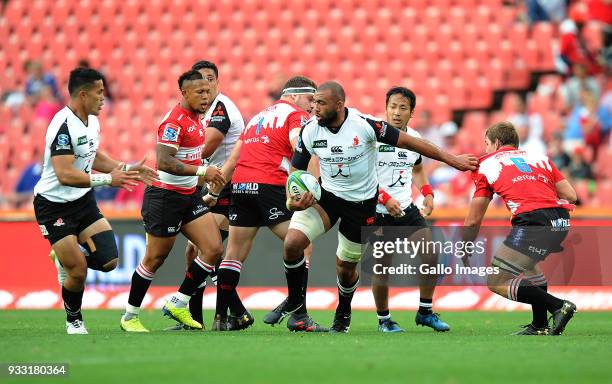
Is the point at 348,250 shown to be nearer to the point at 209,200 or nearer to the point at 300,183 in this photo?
the point at 300,183

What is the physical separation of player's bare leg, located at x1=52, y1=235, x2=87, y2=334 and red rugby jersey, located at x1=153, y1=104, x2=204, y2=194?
1073mm

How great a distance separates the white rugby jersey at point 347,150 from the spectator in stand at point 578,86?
9.92 meters

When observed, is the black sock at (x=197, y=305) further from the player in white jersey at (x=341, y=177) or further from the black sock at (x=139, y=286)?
the player in white jersey at (x=341, y=177)

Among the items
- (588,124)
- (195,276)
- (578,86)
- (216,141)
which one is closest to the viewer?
(195,276)

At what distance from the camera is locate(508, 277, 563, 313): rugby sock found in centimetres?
978

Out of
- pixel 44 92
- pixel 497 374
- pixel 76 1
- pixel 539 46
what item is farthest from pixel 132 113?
pixel 497 374

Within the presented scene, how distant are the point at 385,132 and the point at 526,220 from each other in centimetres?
156

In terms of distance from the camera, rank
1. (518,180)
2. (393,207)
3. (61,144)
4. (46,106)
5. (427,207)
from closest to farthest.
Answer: (61,144) < (518,180) < (393,207) < (427,207) < (46,106)

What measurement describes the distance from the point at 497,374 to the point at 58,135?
4.81m

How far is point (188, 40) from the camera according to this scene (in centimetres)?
2402

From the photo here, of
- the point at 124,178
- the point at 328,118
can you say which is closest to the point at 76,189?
the point at 124,178

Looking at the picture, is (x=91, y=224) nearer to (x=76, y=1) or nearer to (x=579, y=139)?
(x=579, y=139)

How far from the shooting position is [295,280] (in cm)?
1059

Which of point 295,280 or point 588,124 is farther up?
point 588,124
